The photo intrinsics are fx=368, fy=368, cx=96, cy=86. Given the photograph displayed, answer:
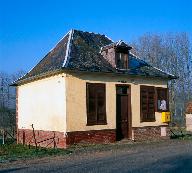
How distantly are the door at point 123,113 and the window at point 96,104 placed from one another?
1274 mm

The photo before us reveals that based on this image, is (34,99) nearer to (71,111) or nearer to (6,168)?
(71,111)

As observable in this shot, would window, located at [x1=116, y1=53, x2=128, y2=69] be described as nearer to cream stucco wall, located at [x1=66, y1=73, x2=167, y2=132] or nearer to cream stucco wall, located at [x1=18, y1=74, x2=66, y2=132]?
cream stucco wall, located at [x1=66, y1=73, x2=167, y2=132]

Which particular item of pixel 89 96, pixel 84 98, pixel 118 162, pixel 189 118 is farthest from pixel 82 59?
pixel 189 118

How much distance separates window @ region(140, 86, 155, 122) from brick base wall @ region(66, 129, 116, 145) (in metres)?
2.77

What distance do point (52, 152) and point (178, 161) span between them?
6028mm

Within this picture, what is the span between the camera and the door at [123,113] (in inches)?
836

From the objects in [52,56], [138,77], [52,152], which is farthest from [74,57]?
[52,152]

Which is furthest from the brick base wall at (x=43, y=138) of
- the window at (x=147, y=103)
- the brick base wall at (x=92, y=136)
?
the window at (x=147, y=103)

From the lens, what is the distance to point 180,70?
49594 mm

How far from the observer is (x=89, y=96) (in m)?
19.7

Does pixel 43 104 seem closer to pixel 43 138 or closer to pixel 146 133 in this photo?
pixel 43 138

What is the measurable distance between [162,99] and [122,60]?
3999 mm

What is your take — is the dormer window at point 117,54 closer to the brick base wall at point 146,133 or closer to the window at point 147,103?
the window at point 147,103

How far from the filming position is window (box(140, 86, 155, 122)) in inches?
878
